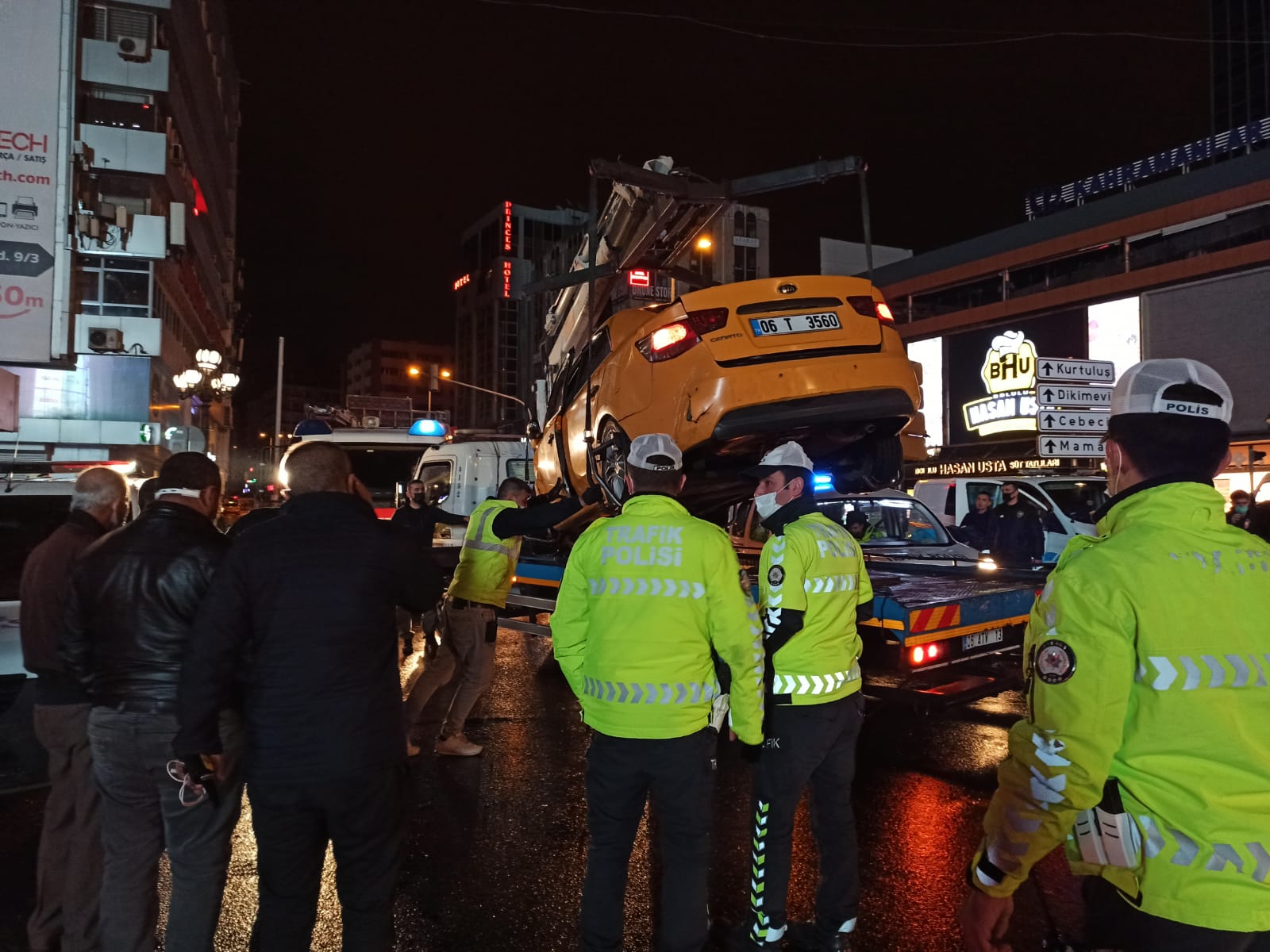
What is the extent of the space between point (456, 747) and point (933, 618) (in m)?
3.39

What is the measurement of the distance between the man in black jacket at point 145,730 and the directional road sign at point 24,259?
A: 8066 millimetres

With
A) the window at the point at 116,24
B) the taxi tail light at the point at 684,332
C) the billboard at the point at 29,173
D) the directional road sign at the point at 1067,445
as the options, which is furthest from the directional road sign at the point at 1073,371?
the window at the point at 116,24

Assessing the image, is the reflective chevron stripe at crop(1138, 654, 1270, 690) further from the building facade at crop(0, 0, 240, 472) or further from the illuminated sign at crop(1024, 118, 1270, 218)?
the illuminated sign at crop(1024, 118, 1270, 218)

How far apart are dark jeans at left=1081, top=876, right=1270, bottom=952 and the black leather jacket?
9.23 ft

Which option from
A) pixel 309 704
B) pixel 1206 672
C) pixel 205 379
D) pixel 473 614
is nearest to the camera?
pixel 1206 672

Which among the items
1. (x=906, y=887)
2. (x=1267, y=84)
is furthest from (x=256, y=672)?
(x=1267, y=84)

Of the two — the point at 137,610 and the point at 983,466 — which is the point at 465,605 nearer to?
the point at 137,610

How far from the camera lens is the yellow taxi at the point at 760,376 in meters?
5.30

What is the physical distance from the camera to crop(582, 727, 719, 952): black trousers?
116 inches

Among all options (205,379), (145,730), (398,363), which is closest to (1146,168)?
(205,379)

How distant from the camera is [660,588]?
9.79ft

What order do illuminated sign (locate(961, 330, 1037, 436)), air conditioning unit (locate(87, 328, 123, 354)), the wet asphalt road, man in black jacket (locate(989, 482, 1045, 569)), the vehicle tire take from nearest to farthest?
the wet asphalt road, the vehicle tire, man in black jacket (locate(989, 482, 1045, 569)), air conditioning unit (locate(87, 328, 123, 354)), illuminated sign (locate(961, 330, 1037, 436))

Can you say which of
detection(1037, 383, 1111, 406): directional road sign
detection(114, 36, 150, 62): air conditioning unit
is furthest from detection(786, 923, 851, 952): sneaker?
detection(114, 36, 150, 62): air conditioning unit

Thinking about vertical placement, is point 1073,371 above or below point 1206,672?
above
